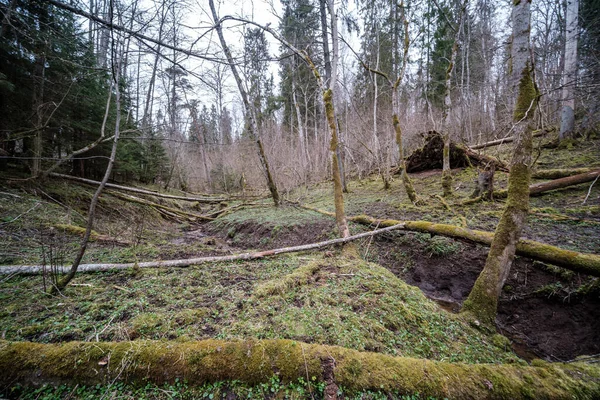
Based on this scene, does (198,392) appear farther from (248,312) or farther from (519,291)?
(519,291)

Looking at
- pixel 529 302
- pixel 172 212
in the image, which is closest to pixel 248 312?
pixel 529 302

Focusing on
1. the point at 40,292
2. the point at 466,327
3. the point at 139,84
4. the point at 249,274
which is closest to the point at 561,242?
the point at 466,327

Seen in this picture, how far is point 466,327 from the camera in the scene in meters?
2.79

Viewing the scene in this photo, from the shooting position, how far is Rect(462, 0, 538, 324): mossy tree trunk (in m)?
2.86

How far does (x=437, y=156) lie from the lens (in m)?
11.6

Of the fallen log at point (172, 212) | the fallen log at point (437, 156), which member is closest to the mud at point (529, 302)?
the fallen log at point (437, 156)

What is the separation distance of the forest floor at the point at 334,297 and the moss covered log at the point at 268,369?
0.14 m

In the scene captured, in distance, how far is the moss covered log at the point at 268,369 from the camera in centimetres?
164

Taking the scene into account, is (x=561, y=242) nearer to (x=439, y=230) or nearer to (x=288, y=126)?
(x=439, y=230)

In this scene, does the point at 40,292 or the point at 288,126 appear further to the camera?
the point at 288,126

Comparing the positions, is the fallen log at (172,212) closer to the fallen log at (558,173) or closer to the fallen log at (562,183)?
the fallen log at (562,183)

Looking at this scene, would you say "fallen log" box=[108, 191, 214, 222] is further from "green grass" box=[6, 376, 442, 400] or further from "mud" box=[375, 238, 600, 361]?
"mud" box=[375, 238, 600, 361]

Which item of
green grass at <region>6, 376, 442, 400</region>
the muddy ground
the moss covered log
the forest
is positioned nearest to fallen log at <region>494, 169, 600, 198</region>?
the forest

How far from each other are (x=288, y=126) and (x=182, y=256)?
22.5 meters
